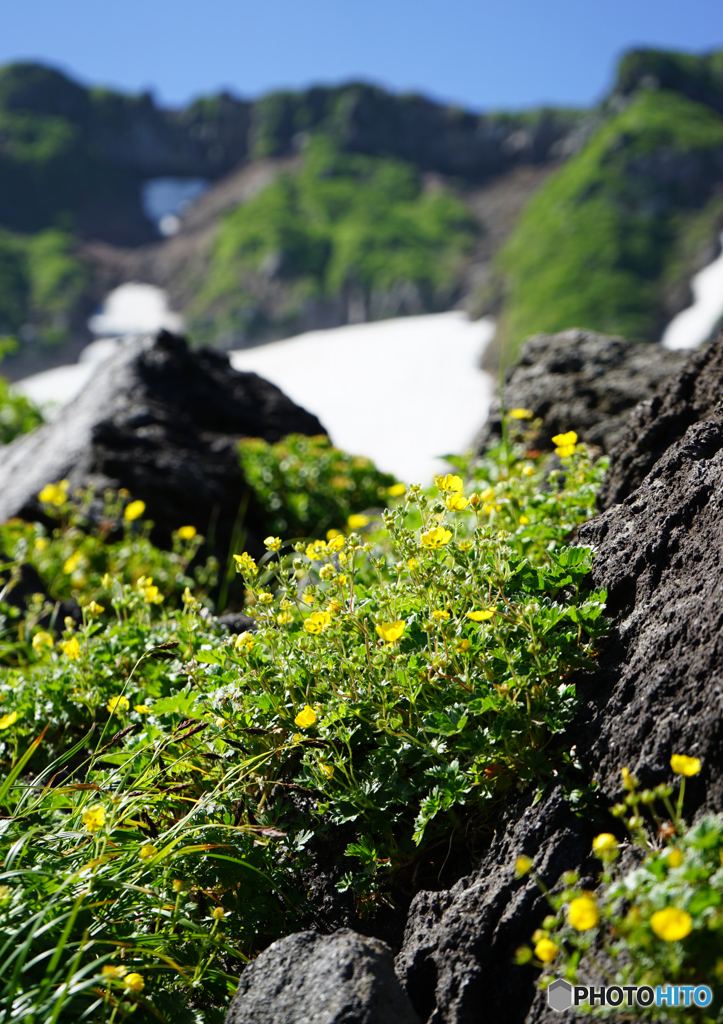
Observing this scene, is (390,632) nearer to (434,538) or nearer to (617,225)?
(434,538)

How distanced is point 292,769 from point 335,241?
89.2 metres

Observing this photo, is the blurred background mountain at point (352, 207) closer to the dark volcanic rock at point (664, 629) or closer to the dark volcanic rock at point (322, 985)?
the dark volcanic rock at point (664, 629)

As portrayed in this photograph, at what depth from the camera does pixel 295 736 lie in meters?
2.35

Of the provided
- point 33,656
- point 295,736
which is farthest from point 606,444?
point 33,656

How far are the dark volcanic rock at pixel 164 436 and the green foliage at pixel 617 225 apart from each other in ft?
183

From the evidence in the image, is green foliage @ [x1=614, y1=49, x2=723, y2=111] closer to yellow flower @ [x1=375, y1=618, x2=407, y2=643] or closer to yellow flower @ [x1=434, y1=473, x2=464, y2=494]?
yellow flower @ [x1=434, y1=473, x2=464, y2=494]

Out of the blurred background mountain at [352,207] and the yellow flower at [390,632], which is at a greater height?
the blurred background mountain at [352,207]

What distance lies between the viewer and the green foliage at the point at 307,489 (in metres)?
6.21

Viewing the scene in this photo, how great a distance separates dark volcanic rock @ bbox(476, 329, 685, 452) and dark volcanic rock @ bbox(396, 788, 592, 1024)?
3.21 m

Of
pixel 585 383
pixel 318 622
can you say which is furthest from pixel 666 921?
pixel 585 383

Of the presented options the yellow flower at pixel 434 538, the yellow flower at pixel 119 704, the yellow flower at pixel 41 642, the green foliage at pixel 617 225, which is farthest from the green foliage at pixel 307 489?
the green foliage at pixel 617 225

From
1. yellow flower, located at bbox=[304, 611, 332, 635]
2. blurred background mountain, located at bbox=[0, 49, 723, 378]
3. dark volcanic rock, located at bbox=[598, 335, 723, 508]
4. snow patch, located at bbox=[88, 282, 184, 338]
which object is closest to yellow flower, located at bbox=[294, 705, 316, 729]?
yellow flower, located at bbox=[304, 611, 332, 635]

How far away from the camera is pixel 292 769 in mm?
2537

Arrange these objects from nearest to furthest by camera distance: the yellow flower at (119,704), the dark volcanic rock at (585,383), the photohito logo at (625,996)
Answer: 1. the photohito logo at (625,996)
2. the yellow flower at (119,704)
3. the dark volcanic rock at (585,383)
